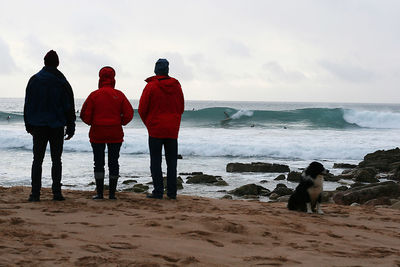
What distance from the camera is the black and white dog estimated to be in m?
6.17

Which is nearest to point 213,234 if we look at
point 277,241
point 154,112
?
point 277,241

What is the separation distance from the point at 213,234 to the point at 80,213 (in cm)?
155

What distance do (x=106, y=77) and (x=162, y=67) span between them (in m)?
0.73

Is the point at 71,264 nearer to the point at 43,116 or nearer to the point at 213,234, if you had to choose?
the point at 213,234

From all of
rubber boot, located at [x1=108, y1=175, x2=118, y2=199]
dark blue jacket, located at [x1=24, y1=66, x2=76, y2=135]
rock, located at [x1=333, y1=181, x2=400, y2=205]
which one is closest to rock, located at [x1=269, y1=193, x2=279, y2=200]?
rock, located at [x1=333, y1=181, x2=400, y2=205]

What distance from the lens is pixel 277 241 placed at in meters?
4.26

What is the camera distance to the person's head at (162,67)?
631 centimetres

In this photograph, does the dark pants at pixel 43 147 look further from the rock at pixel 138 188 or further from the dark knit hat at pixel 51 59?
the rock at pixel 138 188

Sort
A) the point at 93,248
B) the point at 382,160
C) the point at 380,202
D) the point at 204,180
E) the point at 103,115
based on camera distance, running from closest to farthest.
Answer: the point at 93,248 → the point at 103,115 → the point at 380,202 → the point at 204,180 → the point at 382,160

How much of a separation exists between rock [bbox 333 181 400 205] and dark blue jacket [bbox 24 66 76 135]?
209 inches

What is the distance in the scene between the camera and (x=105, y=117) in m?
6.05

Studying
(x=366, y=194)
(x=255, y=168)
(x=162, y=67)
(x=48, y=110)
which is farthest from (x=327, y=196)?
(x=48, y=110)

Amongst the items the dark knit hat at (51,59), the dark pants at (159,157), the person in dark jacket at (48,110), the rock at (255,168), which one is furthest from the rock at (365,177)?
the dark knit hat at (51,59)

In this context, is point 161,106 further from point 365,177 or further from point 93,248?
point 365,177
